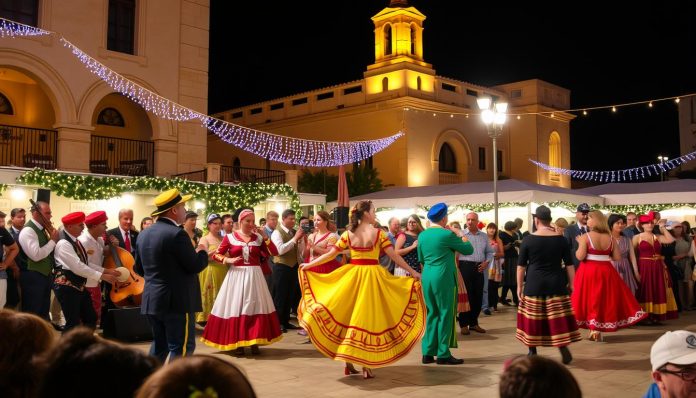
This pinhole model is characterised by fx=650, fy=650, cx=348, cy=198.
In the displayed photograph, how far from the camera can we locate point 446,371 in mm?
7254

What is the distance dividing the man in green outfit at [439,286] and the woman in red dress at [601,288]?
2.22m

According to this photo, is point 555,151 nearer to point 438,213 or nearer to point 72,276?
point 438,213

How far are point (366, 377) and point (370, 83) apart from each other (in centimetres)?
2971

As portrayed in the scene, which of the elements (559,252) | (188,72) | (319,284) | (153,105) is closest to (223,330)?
(319,284)

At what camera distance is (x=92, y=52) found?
20.4 meters

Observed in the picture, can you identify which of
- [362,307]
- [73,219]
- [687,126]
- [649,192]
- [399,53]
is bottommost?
[362,307]

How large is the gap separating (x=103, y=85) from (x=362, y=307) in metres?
16.4

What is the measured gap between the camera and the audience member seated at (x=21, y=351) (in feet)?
6.75

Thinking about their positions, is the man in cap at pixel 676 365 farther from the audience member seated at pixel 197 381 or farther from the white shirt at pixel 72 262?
the white shirt at pixel 72 262

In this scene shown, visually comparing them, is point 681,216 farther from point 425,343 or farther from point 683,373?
point 683,373

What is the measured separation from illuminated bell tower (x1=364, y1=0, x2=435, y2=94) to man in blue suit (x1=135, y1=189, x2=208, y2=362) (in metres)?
28.9

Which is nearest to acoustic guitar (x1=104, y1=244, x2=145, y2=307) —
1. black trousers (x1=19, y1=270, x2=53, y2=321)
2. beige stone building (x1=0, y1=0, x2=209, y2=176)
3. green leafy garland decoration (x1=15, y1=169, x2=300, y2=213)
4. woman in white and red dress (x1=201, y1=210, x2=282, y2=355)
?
black trousers (x1=19, y1=270, x2=53, y2=321)

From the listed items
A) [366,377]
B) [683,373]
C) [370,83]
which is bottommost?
[366,377]

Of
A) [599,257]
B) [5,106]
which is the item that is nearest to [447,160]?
[5,106]
